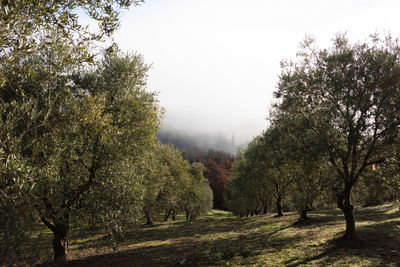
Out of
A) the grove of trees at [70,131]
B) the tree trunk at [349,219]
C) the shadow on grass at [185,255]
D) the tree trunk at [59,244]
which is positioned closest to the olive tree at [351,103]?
the tree trunk at [349,219]

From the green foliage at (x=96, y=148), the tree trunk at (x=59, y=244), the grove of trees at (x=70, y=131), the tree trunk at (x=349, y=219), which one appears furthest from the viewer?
the tree trunk at (x=349, y=219)

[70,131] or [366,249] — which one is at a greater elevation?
[70,131]

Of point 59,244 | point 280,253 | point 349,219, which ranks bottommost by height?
point 280,253

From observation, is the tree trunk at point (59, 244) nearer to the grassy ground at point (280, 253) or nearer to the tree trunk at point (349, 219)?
the grassy ground at point (280, 253)

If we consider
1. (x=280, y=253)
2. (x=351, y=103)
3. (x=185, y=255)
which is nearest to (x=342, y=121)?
(x=351, y=103)

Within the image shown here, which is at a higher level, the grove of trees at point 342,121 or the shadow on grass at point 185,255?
the grove of trees at point 342,121

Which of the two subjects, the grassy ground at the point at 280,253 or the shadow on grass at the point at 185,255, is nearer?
the grassy ground at the point at 280,253

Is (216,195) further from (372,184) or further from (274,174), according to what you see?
(372,184)

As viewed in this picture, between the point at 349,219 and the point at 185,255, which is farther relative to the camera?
the point at 185,255

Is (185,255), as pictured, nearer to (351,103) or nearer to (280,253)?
(280,253)

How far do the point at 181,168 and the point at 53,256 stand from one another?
40.2 metres

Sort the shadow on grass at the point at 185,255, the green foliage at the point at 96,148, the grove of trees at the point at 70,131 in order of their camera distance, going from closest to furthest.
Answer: the grove of trees at the point at 70,131
the green foliage at the point at 96,148
the shadow on grass at the point at 185,255

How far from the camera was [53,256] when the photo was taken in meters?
19.3

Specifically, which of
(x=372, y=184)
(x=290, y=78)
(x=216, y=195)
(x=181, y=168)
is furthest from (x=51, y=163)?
(x=216, y=195)
